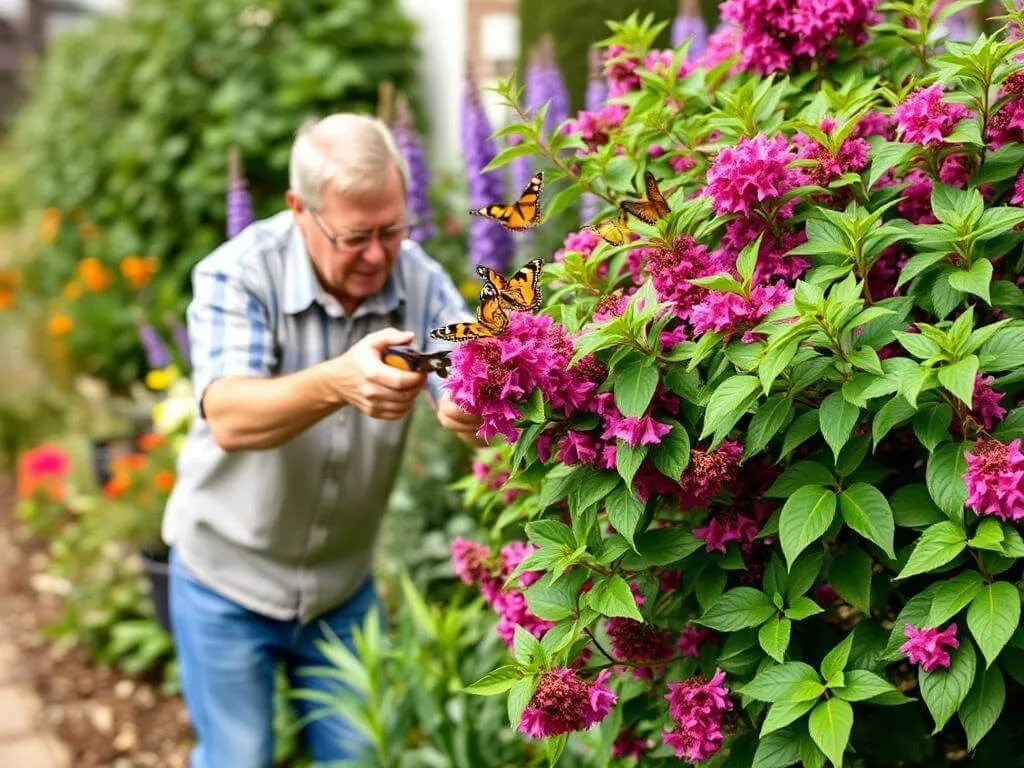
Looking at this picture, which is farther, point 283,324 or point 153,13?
point 153,13

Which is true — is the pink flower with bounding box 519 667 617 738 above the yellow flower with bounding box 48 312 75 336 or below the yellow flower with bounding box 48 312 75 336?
above

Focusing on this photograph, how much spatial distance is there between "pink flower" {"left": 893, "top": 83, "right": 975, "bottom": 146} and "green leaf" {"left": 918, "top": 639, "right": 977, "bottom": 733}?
64cm

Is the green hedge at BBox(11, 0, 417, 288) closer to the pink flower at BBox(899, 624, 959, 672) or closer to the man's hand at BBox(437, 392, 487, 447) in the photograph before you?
the man's hand at BBox(437, 392, 487, 447)

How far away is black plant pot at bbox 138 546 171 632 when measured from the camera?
3893 millimetres

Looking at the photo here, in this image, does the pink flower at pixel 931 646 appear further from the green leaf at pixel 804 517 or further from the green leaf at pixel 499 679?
the green leaf at pixel 499 679

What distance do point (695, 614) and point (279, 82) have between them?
489 cm

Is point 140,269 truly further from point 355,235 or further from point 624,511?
point 624,511

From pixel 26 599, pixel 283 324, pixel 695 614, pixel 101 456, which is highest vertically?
pixel 283 324

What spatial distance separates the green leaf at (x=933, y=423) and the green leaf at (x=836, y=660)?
0.27 m

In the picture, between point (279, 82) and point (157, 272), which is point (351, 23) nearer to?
point (279, 82)

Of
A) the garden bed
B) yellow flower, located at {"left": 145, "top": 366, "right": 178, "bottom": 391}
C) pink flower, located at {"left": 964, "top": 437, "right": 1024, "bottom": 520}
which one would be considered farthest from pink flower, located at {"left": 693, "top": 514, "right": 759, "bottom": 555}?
yellow flower, located at {"left": 145, "top": 366, "right": 178, "bottom": 391}

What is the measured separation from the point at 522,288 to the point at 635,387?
19 centimetres

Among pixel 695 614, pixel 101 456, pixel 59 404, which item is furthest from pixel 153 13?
pixel 695 614

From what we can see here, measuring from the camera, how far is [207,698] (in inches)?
106
